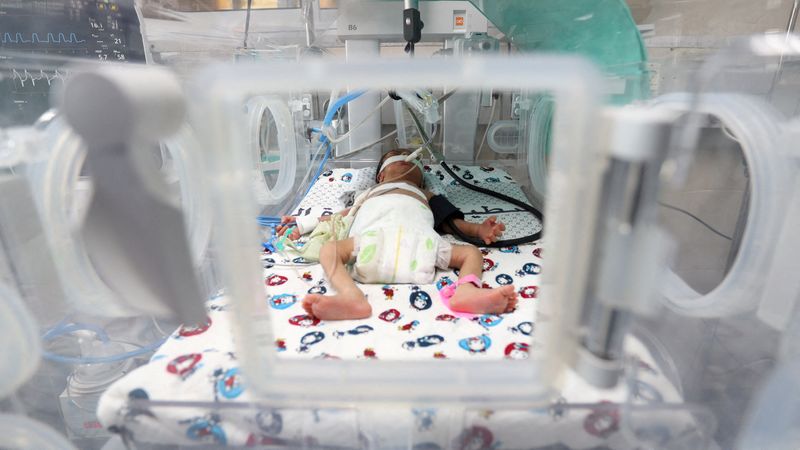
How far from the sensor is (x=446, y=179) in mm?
1809

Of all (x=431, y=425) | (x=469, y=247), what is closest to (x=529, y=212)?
(x=469, y=247)

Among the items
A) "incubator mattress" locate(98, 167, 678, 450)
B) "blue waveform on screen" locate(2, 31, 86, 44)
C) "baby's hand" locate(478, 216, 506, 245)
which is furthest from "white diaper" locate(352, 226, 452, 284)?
"blue waveform on screen" locate(2, 31, 86, 44)

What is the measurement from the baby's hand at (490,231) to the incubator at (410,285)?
0.17 meters

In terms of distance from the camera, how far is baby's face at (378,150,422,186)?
1584 millimetres

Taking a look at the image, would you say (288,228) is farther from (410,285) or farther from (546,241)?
(546,241)

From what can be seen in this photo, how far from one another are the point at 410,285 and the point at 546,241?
52cm

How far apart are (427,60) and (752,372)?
0.76 metres

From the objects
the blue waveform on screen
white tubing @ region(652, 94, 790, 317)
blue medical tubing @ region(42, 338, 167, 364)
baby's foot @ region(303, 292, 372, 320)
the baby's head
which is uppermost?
the blue waveform on screen

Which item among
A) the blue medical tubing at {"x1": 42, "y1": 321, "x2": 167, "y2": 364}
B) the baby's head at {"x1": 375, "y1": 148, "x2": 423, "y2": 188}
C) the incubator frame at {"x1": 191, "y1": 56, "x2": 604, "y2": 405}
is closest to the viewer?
the incubator frame at {"x1": 191, "y1": 56, "x2": 604, "y2": 405}

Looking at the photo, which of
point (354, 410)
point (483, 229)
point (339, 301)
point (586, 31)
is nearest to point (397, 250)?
point (339, 301)

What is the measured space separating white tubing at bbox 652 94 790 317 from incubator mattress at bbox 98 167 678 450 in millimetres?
185

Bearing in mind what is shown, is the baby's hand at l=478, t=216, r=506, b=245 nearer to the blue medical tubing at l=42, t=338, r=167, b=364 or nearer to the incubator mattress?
the incubator mattress

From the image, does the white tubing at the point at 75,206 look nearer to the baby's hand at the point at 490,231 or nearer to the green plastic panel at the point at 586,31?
the green plastic panel at the point at 586,31

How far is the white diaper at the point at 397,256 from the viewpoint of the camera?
98 centimetres
